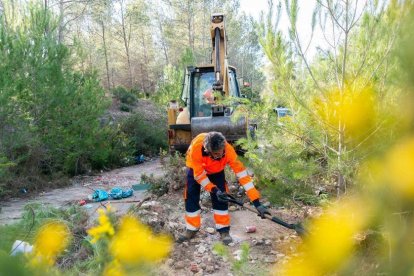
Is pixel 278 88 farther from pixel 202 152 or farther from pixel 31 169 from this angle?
pixel 31 169

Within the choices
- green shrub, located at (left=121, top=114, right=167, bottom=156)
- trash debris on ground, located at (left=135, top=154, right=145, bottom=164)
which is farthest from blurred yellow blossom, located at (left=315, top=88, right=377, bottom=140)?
green shrub, located at (left=121, top=114, right=167, bottom=156)

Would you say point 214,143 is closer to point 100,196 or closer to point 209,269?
point 209,269

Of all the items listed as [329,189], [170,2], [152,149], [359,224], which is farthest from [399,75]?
[170,2]

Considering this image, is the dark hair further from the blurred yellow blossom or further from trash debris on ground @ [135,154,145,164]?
trash debris on ground @ [135,154,145,164]

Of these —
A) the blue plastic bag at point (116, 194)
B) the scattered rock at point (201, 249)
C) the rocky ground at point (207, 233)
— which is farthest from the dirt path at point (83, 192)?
the scattered rock at point (201, 249)

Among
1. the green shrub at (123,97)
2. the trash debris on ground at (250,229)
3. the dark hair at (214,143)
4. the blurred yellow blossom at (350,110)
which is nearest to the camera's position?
the blurred yellow blossom at (350,110)

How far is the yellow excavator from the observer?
262 inches

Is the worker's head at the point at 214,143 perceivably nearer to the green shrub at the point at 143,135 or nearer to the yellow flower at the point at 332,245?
the yellow flower at the point at 332,245

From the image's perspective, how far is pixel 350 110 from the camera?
233 cm

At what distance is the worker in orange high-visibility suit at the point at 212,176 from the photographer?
431cm

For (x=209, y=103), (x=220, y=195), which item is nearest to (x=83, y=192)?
(x=209, y=103)

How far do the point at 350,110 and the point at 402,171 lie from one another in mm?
1631

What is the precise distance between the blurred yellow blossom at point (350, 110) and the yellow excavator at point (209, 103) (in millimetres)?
1903

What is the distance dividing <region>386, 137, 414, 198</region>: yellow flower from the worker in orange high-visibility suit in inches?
135
